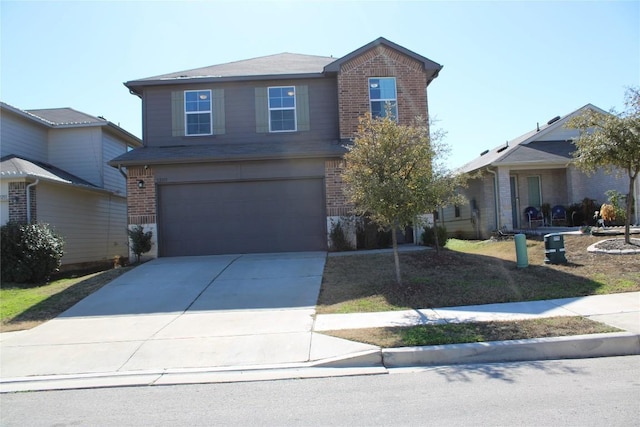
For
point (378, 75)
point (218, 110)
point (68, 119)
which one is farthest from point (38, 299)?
point (378, 75)

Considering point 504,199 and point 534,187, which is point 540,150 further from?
point 504,199

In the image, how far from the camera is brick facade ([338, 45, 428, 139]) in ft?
51.2

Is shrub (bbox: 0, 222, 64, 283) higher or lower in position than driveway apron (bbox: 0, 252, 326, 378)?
higher

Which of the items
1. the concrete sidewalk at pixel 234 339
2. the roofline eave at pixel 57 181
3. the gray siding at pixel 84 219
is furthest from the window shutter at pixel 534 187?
the gray siding at pixel 84 219

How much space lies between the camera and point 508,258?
12344 mm

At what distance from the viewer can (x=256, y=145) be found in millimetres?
15469

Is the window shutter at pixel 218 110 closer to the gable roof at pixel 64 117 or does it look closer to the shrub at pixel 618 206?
the gable roof at pixel 64 117

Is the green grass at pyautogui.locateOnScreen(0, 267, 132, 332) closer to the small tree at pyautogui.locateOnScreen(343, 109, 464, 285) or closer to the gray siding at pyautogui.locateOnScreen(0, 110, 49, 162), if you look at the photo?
the gray siding at pyautogui.locateOnScreen(0, 110, 49, 162)

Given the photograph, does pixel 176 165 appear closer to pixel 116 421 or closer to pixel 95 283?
pixel 95 283

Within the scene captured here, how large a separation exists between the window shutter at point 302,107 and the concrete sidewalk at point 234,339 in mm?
6598

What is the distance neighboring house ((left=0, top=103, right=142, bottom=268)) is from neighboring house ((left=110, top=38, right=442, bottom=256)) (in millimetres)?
2988

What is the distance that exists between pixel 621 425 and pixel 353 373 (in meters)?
2.73

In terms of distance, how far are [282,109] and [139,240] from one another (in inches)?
249

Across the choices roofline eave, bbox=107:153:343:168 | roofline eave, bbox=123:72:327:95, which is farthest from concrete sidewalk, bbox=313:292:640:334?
roofline eave, bbox=123:72:327:95
